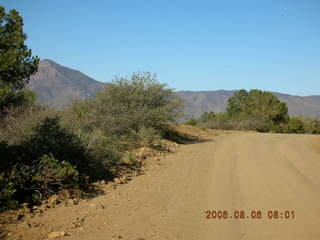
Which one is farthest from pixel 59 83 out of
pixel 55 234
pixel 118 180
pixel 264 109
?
pixel 55 234

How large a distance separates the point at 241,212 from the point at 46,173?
4342mm

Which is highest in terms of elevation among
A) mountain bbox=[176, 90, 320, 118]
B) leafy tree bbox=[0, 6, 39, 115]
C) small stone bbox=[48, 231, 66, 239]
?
mountain bbox=[176, 90, 320, 118]

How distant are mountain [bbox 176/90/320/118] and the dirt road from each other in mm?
136666

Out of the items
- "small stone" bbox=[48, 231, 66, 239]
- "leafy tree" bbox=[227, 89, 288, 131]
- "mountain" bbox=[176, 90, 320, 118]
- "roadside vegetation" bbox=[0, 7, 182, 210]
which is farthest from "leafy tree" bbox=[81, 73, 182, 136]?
"mountain" bbox=[176, 90, 320, 118]

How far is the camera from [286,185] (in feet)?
29.7

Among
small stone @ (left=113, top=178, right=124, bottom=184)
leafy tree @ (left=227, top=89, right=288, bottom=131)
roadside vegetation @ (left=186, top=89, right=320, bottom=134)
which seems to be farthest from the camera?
leafy tree @ (left=227, top=89, right=288, bottom=131)

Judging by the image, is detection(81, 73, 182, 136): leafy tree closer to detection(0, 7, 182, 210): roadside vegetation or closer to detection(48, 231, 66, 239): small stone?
detection(0, 7, 182, 210): roadside vegetation

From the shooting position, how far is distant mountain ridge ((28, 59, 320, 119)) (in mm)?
123688

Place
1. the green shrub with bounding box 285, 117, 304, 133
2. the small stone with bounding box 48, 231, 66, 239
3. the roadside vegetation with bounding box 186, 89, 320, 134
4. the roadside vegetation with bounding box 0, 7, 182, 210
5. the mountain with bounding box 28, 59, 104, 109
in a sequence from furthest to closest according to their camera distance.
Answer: the mountain with bounding box 28, 59, 104, 109 < the green shrub with bounding box 285, 117, 304, 133 < the roadside vegetation with bounding box 186, 89, 320, 134 < the roadside vegetation with bounding box 0, 7, 182, 210 < the small stone with bounding box 48, 231, 66, 239

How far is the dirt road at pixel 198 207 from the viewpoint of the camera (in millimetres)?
5816

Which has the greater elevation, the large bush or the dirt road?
the large bush

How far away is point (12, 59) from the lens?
304 inches

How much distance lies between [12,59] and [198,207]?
17.4ft

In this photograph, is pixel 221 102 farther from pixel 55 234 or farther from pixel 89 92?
pixel 55 234
